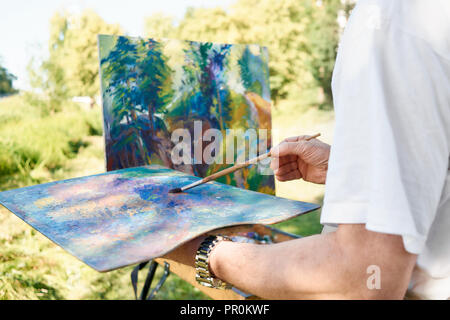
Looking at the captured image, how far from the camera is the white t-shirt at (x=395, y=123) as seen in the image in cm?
66

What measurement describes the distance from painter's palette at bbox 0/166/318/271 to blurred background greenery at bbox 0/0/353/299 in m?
1.59

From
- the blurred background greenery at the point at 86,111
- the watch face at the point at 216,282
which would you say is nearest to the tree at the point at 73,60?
the blurred background greenery at the point at 86,111

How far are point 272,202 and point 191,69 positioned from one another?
3.85ft

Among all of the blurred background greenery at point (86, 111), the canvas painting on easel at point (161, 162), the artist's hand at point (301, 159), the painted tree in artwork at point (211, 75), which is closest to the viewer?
the canvas painting on easel at point (161, 162)

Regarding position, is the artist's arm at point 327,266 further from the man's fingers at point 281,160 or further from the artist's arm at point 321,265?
the man's fingers at point 281,160

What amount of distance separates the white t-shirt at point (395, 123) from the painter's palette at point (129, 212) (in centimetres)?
45

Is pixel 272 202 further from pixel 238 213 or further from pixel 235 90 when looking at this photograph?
pixel 235 90

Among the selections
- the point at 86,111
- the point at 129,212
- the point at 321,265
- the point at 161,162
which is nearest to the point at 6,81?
the point at 86,111

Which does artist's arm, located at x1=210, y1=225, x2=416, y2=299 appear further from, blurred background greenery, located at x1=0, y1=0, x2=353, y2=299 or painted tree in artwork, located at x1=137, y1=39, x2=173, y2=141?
blurred background greenery, located at x1=0, y1=0, x2=353, y2=299

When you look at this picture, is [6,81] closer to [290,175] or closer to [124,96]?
[124,96]

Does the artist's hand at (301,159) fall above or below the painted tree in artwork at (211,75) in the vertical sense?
below

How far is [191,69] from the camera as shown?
219 cm
